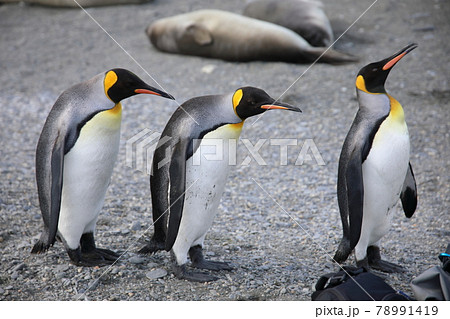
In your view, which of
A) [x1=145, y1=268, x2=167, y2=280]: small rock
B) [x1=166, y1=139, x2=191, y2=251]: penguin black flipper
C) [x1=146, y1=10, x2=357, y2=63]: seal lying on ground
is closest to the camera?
[x1=166, y1=139, x2=191, y2=251]: penguin black flipper

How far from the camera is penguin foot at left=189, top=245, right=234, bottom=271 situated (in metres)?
2.92

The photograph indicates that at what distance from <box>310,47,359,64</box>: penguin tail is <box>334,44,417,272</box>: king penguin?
11.9 ft

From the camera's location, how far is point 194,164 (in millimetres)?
2689

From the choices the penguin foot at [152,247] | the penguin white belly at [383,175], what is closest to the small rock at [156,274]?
the penguin foot at [152,247]

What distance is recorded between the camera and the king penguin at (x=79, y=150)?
266 centimetres

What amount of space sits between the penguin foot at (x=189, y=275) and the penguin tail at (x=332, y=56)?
4.06 m

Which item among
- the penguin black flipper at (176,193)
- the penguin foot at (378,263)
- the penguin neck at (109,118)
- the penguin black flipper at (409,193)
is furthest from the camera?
the penguin black flipper at (409,193)

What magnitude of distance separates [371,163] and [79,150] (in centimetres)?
139

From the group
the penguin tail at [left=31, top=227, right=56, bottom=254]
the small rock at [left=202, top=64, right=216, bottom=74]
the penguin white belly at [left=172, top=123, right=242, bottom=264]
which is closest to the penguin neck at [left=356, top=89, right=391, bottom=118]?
the penguin white belly at [left=172, top=123, right=242, bottom=264]

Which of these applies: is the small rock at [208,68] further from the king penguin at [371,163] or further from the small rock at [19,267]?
the small rock at [19,267]

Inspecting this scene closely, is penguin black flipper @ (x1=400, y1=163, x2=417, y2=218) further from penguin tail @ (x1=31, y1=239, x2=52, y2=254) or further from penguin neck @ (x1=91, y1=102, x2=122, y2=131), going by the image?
penguin tail @ (x1=31, y1=239, x2=52, y2=254)

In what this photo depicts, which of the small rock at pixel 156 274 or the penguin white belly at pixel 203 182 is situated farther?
the small rock at pixel 156 274

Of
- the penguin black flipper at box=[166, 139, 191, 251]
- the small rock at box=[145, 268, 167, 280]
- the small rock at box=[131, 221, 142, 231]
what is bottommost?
the small rock at box=[131, 221, 142, 231]
